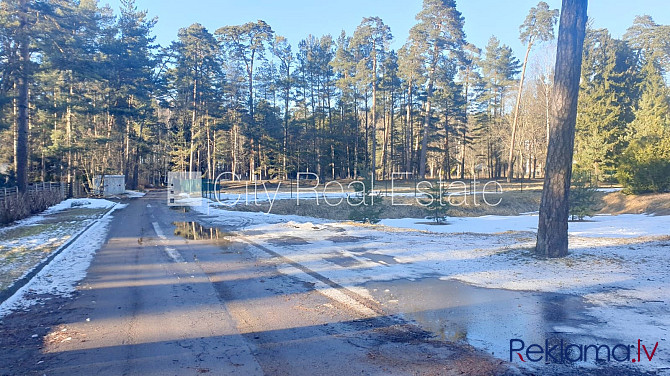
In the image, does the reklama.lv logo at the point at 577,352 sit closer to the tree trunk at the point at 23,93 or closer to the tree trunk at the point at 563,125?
the tree trunk at the point at 563,125

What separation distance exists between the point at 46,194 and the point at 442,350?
2739 cm

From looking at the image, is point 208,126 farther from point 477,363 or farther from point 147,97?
point 477,363

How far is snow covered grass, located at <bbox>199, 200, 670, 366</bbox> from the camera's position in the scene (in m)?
5.43

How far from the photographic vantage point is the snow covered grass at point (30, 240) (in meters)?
8.48

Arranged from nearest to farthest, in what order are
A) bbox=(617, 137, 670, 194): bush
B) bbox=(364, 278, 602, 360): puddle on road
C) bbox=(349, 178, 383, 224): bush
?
bbox=(364, 278, 602, 360): puddle on road, bbox=(349, 178, 383, 224): bush, bbox=(617, 137, 670, 194): bush

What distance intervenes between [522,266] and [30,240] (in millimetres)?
13628

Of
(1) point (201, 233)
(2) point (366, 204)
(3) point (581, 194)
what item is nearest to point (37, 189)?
(1) point (201, 233)

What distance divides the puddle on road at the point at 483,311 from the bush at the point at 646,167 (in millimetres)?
23560

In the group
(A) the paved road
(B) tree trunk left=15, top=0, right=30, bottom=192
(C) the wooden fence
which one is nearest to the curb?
(A) the paved road

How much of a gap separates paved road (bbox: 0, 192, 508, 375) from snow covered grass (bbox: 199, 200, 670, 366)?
4.89 feet

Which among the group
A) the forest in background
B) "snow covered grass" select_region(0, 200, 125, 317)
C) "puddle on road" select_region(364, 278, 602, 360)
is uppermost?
the forest in background

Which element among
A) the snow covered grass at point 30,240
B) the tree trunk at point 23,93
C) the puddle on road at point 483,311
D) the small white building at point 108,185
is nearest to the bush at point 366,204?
the snow covered grass at point 30,240

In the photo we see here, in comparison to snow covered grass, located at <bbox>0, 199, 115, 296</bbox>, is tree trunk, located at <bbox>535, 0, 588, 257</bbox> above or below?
above

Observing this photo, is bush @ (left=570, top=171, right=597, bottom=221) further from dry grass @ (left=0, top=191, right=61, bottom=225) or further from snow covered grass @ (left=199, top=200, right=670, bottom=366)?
dry grass @ (left=0, top=191, right=61, bottom=225)
